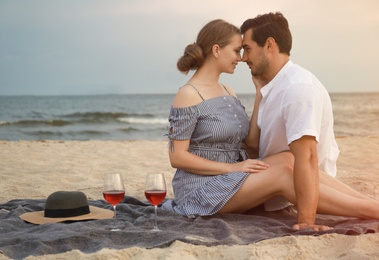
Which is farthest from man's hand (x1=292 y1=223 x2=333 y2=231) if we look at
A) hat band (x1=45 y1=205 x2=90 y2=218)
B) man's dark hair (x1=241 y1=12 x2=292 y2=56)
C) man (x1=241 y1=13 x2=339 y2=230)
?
hat band (x1=45 y1=205 x2=90 y2=218)

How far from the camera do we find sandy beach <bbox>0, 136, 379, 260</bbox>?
3094 mm

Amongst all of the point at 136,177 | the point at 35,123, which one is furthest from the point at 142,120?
the point at 136,177

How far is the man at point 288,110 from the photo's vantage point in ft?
11.9

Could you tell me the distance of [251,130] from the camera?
14.0ft

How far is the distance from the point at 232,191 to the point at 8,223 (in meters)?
1.53

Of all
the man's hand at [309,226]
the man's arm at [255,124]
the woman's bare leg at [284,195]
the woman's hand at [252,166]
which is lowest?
the man's hand at [309,226]

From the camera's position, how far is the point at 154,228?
3.59 meters

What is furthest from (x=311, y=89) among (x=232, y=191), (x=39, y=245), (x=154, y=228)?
(x=39, y=245)

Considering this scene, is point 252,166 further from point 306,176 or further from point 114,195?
point 114,195

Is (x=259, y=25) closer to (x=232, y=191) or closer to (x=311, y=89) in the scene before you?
(x=311, y=89)

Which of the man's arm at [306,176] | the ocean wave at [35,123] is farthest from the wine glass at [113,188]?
the ocean wave at [35,123]

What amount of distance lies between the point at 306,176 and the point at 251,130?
77cm

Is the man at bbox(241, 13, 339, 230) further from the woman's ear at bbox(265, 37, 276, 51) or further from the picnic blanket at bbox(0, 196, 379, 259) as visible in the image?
the picnic blanket at bbox(0, 196, 379, 259)

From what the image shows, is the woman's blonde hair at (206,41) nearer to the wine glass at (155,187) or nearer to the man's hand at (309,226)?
the wine glass at (155,187)
